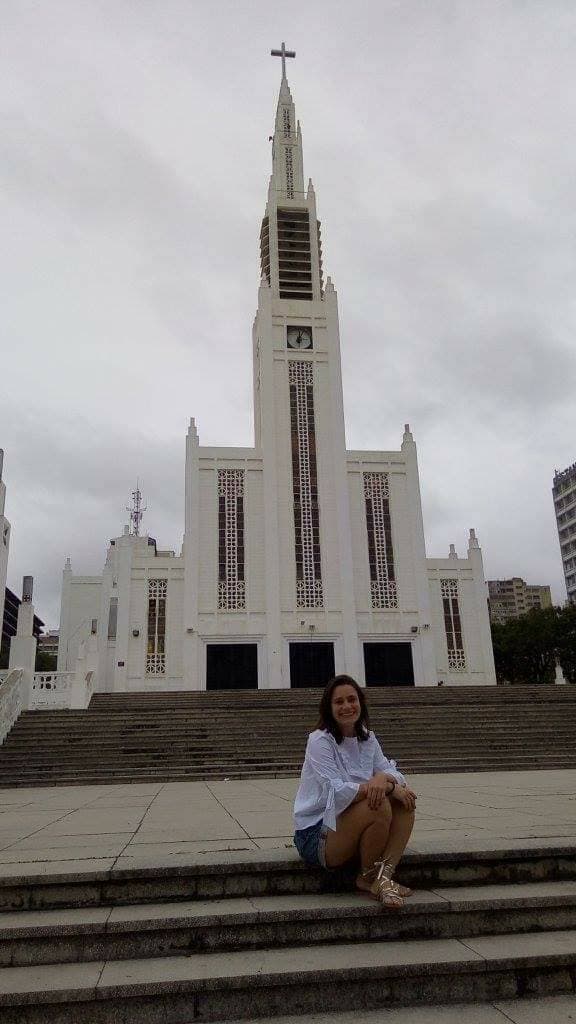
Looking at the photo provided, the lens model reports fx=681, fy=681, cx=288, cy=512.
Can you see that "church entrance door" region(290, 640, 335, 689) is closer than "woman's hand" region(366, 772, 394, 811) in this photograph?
No

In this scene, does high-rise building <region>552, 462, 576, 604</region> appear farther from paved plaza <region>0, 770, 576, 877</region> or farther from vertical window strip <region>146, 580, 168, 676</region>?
paved plaza <region>0, 770, 576, 877</region>

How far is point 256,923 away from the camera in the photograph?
3.36 m

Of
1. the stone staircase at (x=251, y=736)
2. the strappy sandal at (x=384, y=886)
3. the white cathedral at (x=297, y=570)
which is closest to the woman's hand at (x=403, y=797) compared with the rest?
the strappy sandal at (x=384, y=886)

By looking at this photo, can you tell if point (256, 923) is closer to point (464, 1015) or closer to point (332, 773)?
point (332, 773)

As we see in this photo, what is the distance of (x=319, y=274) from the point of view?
32.7m

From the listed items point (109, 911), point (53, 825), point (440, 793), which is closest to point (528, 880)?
point (109, 911)

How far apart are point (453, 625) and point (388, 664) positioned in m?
3.59

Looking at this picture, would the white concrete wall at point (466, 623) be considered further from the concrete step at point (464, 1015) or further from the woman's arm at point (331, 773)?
the concrete step at point (464, 1015)

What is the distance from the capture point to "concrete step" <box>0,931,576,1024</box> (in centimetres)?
286

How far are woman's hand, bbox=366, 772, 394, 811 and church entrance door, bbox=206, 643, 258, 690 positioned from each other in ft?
76.3

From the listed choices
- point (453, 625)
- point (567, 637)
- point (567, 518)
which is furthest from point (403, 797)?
point (567, 518)

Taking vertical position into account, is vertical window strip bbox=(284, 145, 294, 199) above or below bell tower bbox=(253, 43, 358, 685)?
above

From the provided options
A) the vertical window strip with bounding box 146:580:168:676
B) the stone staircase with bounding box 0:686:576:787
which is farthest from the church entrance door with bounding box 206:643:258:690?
the stone staircase with bounding box 0:686:576:787

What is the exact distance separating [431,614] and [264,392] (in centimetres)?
1184
